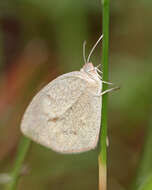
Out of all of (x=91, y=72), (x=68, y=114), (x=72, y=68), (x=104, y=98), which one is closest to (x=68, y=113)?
(x=68, y=114)

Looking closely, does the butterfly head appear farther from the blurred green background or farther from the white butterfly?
the blurred green background

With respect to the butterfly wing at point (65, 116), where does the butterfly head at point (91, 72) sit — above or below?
above

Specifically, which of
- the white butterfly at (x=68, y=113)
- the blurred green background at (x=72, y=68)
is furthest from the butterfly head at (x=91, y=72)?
the blurred green background at (x=72, y=68)

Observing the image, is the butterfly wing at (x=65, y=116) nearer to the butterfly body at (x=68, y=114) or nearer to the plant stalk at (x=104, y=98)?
the butterfly body at (x=68, y=114)

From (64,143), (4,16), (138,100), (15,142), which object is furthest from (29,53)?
(64,143)

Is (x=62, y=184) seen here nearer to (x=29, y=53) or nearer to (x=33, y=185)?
(x=33, y=185)
